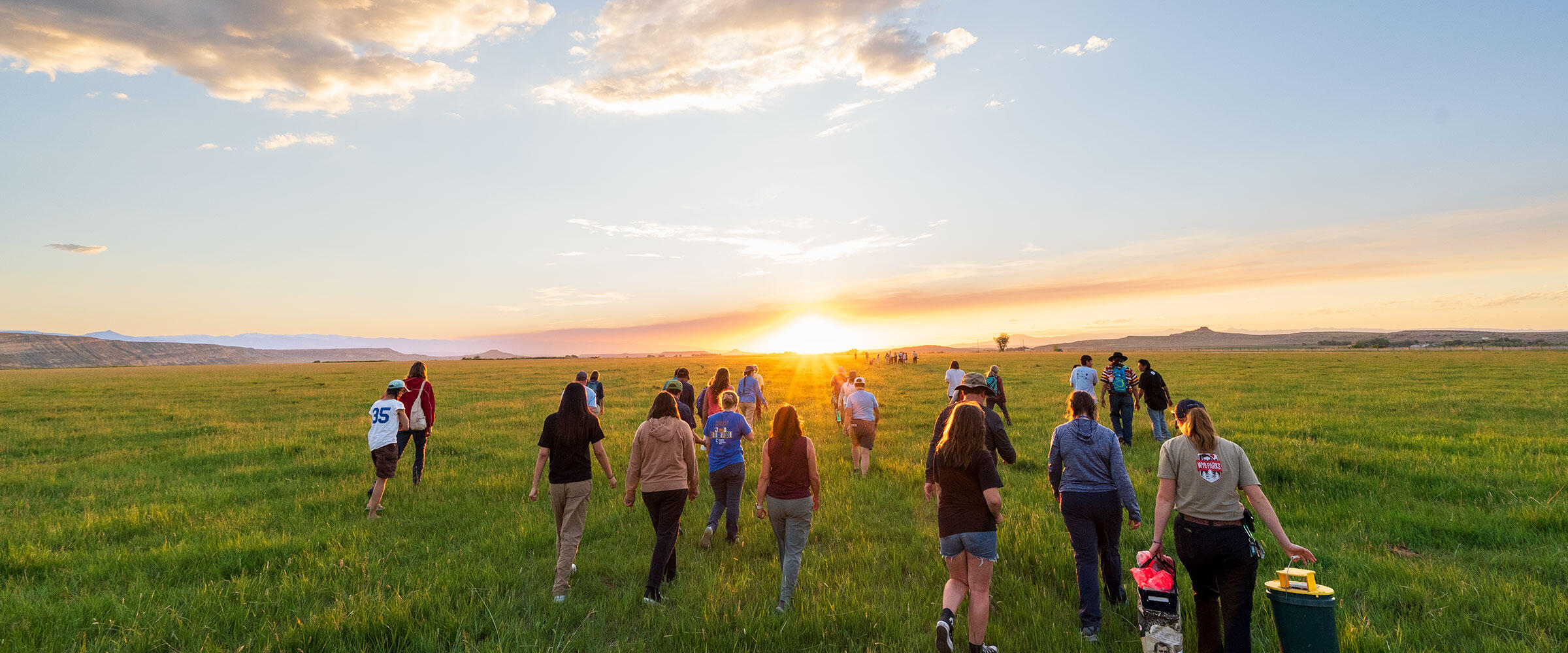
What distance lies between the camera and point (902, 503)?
9773 mm

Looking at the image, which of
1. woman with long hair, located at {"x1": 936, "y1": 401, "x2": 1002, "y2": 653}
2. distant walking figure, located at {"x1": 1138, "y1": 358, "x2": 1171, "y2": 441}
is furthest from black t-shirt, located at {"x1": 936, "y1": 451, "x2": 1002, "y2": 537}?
distant walking figure, located at {"x1": 1138, "y1": 358, "x2": 1171, "y2": 441}

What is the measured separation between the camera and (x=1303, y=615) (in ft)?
13.5

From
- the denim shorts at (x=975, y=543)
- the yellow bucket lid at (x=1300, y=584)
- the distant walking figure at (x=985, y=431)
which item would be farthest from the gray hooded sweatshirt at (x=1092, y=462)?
the yellow bucket lid at (x=1300, y=584)

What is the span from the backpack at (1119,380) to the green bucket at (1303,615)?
404 inches

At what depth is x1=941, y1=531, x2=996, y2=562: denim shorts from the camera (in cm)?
502

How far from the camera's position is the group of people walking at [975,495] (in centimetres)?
456

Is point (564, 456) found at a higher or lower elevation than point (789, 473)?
higher

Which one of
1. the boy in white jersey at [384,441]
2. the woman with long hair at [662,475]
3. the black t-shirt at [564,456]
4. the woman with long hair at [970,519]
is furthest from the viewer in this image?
the boy in white jersey at [384,441]

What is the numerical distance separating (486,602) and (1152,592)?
6271 millimetres

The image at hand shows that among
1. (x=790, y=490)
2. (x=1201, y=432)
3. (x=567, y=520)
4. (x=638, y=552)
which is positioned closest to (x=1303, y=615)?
(x=1201, y=432)

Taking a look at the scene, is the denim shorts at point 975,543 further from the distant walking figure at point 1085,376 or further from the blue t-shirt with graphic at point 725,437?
the distant walking figure at point 1085,376

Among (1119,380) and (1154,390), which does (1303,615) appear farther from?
(1154,390)

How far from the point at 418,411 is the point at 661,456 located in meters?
7.17

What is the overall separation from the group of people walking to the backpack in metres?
7.94
